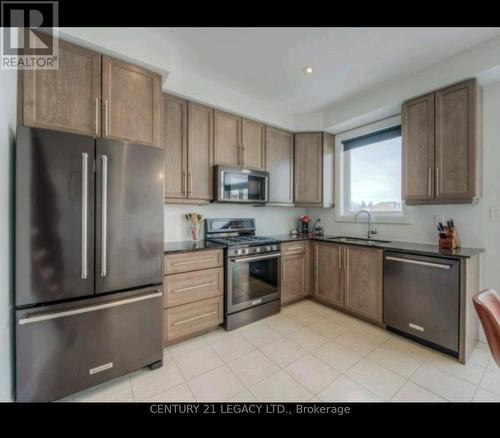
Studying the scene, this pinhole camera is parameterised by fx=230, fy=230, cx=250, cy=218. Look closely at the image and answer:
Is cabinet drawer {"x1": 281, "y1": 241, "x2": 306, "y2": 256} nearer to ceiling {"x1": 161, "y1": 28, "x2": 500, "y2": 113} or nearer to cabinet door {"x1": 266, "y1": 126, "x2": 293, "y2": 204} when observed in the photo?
cabinet door {"x1": 266, "y1": 126, "x2": 293, "y2": 204}

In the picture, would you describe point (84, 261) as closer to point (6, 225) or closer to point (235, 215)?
point (6, 225)

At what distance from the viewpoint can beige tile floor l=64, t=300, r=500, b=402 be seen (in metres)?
1.58

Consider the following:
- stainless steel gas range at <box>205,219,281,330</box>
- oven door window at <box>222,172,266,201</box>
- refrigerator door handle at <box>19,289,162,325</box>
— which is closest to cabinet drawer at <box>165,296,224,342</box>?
stainless steel gas range at <box>205,219,281,330</box>

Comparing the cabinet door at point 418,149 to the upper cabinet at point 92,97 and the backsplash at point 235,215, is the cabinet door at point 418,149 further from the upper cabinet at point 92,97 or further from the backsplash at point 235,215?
the upper cabinet at point 92,97

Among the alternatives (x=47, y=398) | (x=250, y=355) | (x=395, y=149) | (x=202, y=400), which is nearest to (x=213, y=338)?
(x=250, y=355)

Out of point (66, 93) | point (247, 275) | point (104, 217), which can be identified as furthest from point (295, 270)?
point (66, 93)

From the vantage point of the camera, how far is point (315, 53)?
212 cm

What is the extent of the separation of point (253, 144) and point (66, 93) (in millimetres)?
1953

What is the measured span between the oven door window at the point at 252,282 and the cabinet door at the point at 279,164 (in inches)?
38.4

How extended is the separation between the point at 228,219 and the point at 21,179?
2062 mm

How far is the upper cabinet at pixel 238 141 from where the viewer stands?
9.02ft

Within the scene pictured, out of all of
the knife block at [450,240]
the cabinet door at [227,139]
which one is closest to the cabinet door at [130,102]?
the cabinet door at [227,139]
